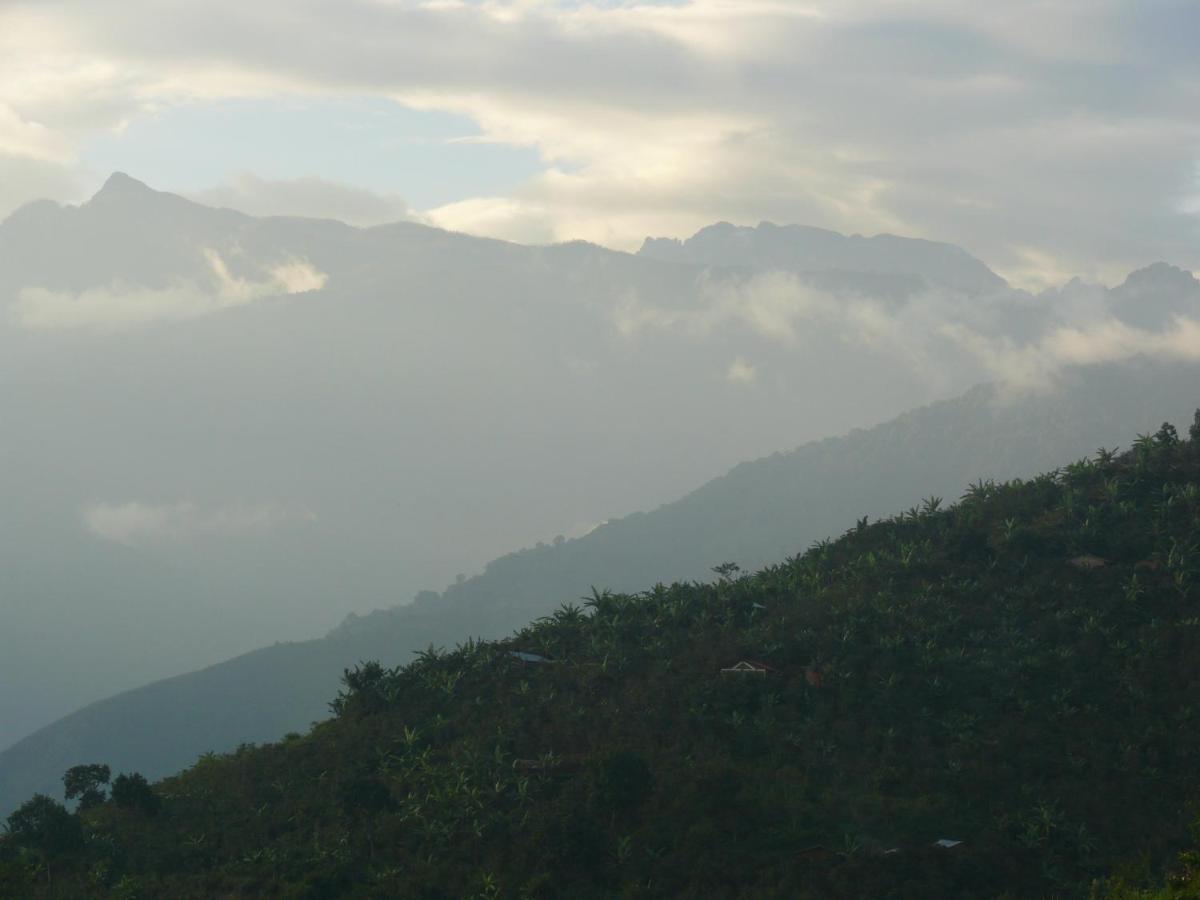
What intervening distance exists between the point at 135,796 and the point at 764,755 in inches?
1276

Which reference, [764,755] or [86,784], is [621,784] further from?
[86,784]

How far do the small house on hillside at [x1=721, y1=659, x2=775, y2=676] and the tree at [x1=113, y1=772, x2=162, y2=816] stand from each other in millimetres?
30416

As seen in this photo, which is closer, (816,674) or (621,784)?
(621,784)

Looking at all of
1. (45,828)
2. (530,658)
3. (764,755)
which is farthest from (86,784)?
(764,755)

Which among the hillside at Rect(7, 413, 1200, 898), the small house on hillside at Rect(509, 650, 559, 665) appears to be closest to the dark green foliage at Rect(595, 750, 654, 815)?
the hillside at Rect(7, 413, 1200, 898)

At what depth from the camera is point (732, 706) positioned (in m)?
64.4

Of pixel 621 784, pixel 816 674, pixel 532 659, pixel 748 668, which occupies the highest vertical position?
pixel 532 659

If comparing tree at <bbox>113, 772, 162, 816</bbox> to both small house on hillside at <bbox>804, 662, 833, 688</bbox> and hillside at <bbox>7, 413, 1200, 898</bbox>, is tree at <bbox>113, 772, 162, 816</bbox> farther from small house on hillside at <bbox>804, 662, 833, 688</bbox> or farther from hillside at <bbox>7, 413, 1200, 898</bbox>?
small house on hillside at <bbox>804, 662, 833, 688</bbox>

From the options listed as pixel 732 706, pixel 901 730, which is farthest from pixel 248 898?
pixel 901 730

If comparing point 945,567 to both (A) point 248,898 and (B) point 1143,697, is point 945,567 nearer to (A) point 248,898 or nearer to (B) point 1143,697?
(B) point 1143,697

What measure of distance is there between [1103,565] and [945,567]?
9.25 metres

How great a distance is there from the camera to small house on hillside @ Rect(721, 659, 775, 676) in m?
67.1

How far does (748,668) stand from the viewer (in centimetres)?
6731

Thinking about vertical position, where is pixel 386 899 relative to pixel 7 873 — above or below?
below
